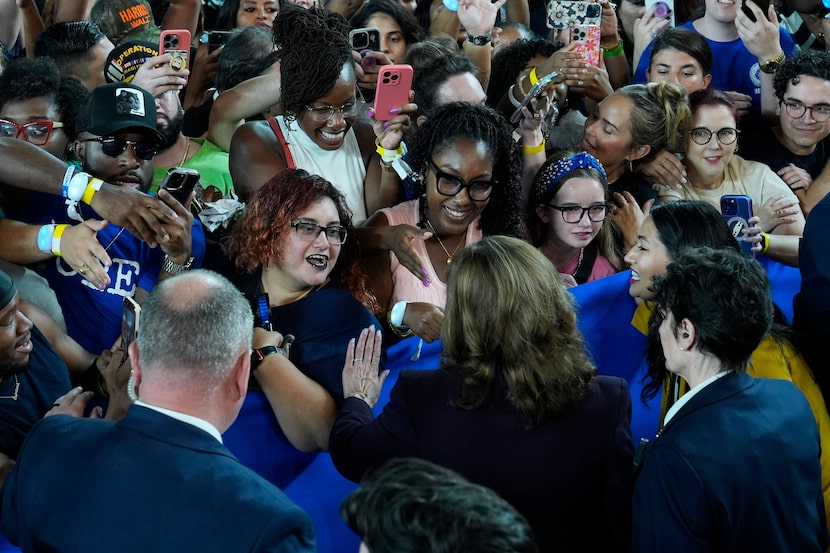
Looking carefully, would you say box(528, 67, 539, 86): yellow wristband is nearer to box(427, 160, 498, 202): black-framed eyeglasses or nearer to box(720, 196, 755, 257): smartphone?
box(720, 196, 755, 257): smartphone

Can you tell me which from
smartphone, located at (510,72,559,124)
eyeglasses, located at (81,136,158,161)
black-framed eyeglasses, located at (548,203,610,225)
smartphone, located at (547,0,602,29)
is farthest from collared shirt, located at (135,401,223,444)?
smartphone, located at (547,0,602,29)

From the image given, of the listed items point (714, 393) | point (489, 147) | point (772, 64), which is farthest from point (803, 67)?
point (714, 393)

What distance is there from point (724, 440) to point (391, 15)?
389cm

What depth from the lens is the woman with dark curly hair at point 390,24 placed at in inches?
231

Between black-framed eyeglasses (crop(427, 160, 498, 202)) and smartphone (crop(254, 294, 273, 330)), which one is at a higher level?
black-framed eyeglasses (crop(427, 160, 498, 202))

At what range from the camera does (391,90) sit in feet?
14.0

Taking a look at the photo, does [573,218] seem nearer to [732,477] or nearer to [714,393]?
[714,393]

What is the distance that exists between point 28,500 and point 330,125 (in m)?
2.34

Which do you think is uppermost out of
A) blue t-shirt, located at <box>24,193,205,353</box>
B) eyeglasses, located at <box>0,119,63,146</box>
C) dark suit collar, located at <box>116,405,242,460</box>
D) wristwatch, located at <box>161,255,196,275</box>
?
dark suit collar, located at <box>116,405,242,460</box>

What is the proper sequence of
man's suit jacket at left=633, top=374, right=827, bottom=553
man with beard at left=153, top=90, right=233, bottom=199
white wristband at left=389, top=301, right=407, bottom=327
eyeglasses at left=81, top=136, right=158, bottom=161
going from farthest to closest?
1. man with beard at left=153, top=90, right=233, bottom=199
2. eyeglasses at left=81, top=136, right=158, bottom=161
3. white wristband at left=389, top=301, right=407, bottom=327
4. man's suit jacket at left=633, top=374, right=827, bottom=553

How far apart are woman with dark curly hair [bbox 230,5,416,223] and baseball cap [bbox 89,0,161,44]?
54.2 inches

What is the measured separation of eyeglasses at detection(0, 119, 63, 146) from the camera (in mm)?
4004

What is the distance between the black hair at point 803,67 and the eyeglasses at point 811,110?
4.0 inches

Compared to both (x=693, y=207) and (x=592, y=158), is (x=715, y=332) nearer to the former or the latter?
(x=693, y=207)
